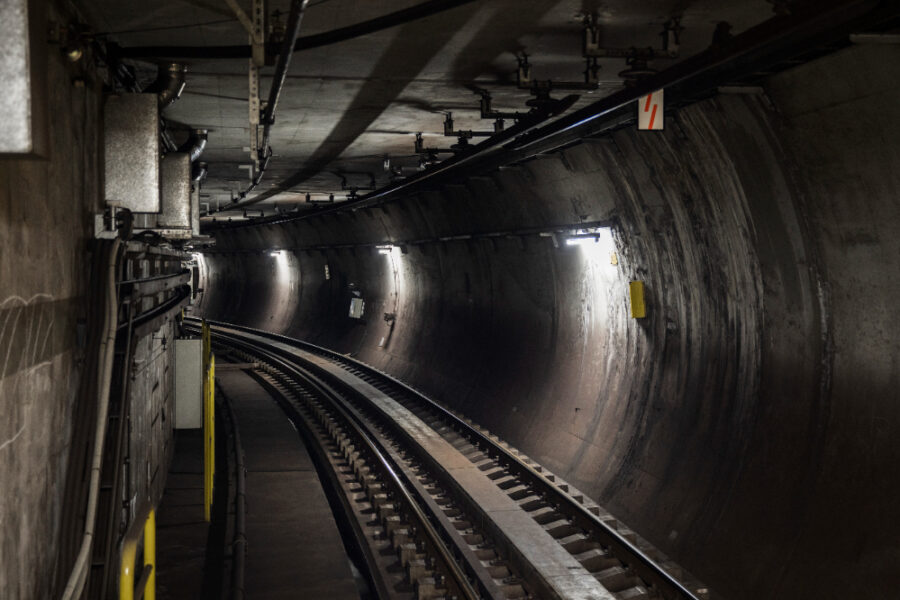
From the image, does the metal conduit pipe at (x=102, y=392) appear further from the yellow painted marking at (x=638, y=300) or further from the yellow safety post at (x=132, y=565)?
the yellow painted marking at (x=638, y=300)

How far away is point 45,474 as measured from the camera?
475cm

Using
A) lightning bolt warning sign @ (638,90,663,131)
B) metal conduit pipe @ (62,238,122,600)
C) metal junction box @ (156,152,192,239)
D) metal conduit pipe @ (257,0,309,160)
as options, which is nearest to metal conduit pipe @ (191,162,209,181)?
metal junction box @ (156,152,192,239)

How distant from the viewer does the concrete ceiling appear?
22.3 feet

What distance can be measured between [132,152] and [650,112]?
4403 millimetres

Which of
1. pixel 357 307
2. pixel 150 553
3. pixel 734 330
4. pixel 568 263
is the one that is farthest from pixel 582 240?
pixel 357 307

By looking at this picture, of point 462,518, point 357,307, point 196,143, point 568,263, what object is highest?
point 196,143

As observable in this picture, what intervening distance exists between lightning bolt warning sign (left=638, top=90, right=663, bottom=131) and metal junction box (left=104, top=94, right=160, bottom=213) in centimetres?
410

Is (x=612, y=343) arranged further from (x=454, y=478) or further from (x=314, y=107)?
(x=314, y=107)

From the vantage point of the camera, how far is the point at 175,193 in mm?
10336

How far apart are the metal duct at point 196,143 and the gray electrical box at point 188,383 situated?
2830mm

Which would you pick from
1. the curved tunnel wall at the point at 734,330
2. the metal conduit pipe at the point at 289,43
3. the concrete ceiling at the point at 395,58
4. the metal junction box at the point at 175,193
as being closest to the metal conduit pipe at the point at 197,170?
the concrete ceiling at the point at 395,58

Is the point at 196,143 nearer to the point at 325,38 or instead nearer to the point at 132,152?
the point at 132,152

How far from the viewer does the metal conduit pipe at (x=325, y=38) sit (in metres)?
6.29

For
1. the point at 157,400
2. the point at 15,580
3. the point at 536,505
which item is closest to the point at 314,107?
the point at 157,400
